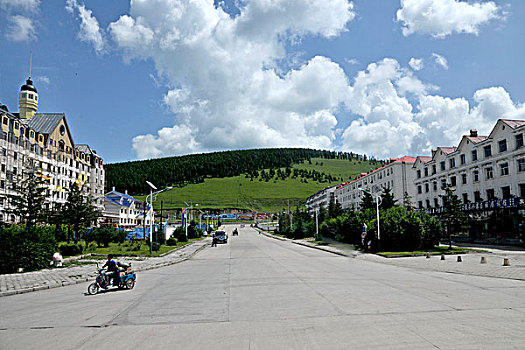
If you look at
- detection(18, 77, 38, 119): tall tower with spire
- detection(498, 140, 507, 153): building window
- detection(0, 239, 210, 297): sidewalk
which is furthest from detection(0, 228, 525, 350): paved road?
detection(18, 77, 38, 119): tall tower with spire

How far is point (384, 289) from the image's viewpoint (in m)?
13.1

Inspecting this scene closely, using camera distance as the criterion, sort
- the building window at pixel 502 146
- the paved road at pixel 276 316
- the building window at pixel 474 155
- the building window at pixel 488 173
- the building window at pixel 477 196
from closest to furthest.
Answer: the paved road at pixel 276 316 < the building window at pixel 502 146 < the building window at pixel 488 173 < the building window at pixel 477 196 < the building window at pixel 474 155

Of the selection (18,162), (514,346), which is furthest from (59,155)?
(514,346)

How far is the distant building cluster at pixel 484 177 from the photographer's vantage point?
40719mm

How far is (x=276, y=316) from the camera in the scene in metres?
9.12

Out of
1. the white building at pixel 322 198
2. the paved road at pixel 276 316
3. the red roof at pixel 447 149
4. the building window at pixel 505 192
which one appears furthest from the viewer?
the white building at pixel 322 198

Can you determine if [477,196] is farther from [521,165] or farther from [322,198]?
[322,198]

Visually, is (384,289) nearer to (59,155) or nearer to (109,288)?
(109,288)

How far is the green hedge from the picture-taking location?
19.0 metres

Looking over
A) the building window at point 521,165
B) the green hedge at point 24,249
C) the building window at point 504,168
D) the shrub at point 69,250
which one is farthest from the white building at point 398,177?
the green hedge at point 24,249

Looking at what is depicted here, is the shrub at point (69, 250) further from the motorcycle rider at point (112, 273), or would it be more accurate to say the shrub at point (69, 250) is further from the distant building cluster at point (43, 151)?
the distant building cluster at point (43, 151)

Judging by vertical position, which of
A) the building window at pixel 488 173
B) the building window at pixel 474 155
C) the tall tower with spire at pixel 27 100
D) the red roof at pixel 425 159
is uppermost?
the tall tower with spire at pixel 27 100

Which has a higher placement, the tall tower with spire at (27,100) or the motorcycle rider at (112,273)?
the tall tower with spire at (27,100)

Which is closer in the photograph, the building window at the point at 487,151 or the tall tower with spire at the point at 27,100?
the building window at the point at 487,151
